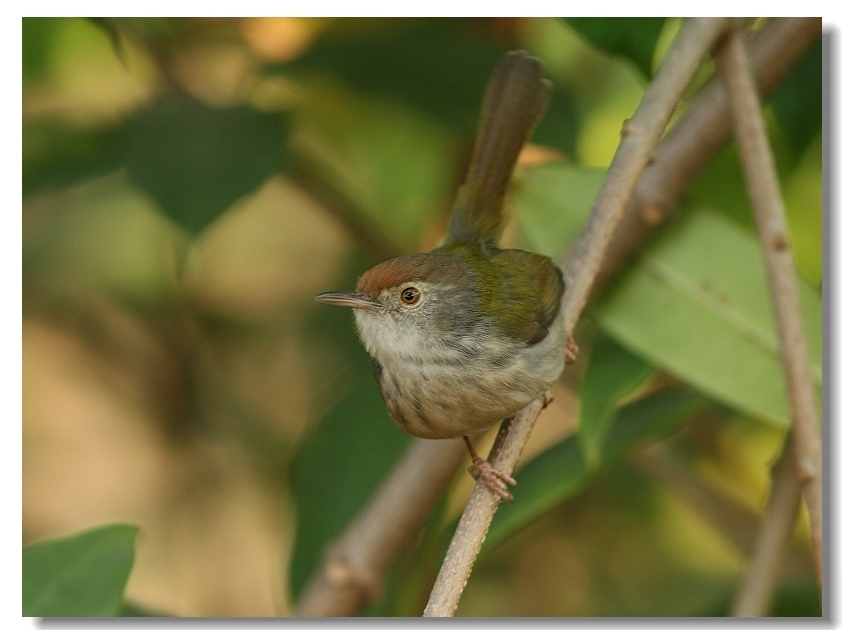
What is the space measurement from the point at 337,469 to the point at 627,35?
1.34 metres

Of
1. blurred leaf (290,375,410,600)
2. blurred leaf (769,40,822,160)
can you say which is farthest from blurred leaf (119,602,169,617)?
blurred leaf (769,40,822,160)

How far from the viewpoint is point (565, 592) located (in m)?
2.88

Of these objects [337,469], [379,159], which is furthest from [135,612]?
[379,159]

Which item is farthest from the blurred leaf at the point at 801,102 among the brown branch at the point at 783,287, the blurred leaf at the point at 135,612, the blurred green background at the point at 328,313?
the blurred leaf at the point at 135,612

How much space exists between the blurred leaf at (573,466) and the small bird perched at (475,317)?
0.23m

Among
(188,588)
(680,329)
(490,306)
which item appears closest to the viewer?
(490,306)

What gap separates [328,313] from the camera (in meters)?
3.05

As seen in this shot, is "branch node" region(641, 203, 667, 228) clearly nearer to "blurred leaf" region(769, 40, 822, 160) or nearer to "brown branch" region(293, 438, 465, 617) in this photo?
"blurred leaf" region(769, 40, 822, 160)

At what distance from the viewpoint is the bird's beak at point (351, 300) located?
205 cm

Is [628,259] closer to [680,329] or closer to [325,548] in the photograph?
[680,329]

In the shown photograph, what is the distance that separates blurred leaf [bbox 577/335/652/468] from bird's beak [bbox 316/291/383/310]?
514 millimetres

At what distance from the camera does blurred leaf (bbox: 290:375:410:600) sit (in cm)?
259
